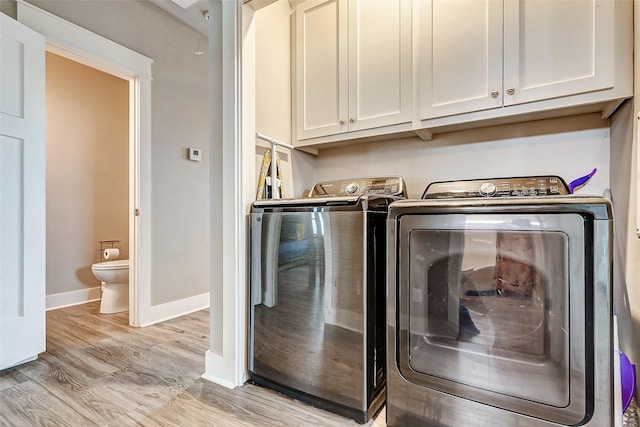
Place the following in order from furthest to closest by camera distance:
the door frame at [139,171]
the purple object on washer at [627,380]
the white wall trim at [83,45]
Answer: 1. the door frame at [139,171]
2. the white wall trim at [83,45]
3. the purple object on washer at [627,380]

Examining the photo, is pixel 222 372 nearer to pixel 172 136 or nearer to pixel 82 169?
pixel 172 136

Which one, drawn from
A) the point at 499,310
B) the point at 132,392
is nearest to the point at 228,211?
the point at 132,392

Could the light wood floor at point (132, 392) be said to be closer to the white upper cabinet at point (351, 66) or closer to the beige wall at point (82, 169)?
the beige wall at point (82, 169)

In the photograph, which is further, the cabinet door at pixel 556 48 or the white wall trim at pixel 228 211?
the white wall trim at pixel 228 211

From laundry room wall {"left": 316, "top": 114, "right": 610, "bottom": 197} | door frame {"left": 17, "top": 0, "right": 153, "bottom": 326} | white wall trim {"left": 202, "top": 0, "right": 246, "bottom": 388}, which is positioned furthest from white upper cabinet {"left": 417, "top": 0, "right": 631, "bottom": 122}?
door frame {"left": 17, "top": 0, "right": 153, "bottom": 326}

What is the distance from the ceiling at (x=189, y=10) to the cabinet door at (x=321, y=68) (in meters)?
1.18

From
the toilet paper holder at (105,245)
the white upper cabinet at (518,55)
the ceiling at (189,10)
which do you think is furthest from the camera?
the toilet paper holder at (105,245)

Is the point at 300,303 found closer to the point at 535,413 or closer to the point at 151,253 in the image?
the point at 535,413

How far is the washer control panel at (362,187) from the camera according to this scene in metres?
1.79

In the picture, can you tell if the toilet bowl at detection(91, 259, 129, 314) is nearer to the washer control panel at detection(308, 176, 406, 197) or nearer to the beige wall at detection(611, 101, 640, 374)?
the washer control panel at detection(308, 176, 406, 197)

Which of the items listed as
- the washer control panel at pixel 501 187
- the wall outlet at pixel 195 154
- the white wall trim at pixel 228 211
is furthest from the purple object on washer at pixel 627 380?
the wall outlet at pixel 195 154

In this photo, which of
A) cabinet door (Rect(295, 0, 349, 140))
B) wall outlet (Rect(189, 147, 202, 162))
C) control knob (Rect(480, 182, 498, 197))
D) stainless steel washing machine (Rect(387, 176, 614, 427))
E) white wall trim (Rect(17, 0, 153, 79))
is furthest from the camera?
wall outlet (Rect(189, 147, 202, 162))

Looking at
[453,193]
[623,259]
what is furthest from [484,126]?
[623,259]

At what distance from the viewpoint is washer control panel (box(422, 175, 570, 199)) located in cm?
148
